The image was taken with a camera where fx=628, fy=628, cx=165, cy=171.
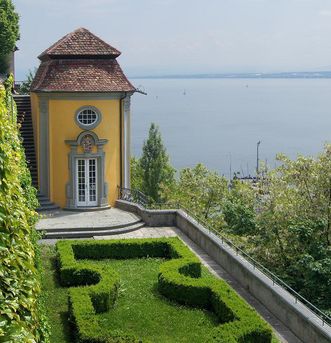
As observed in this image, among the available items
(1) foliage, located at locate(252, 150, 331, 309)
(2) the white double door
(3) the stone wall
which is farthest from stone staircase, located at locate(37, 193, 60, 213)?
(1) foliage, located at locate(252, 150, 331, 309)

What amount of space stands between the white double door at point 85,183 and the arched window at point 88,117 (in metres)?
1.62

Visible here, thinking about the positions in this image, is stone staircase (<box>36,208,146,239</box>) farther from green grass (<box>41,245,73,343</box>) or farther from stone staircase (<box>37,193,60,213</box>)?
green grass (<box>41,245,73,343</box>)

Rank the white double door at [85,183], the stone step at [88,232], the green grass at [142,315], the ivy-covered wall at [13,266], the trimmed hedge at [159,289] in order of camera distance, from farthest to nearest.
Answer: the white double door at [85,183] → the stone step at [88,232] → the green grass at [142,315] → the trimmed hedge at [159,289] → the ivy-covered wall at [13,266]

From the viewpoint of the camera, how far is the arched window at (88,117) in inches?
1171

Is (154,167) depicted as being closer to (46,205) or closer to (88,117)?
(88,117)

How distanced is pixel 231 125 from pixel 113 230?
16971cm

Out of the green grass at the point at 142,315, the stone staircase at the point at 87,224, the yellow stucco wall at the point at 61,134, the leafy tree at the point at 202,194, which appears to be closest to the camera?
the green grass at the point at 142,315

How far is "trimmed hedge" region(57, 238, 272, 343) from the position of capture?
530 inches

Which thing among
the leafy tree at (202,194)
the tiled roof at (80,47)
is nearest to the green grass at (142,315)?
the tiled roof at (80,47)

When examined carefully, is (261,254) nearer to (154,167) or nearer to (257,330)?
(257,330)

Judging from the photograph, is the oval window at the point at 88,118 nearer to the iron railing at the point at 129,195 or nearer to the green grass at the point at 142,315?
the iron railing at the point at 129,195

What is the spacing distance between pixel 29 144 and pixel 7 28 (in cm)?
968

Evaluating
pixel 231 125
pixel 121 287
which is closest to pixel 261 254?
pixel 121 287

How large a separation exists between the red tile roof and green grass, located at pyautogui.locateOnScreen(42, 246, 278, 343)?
12.2m
